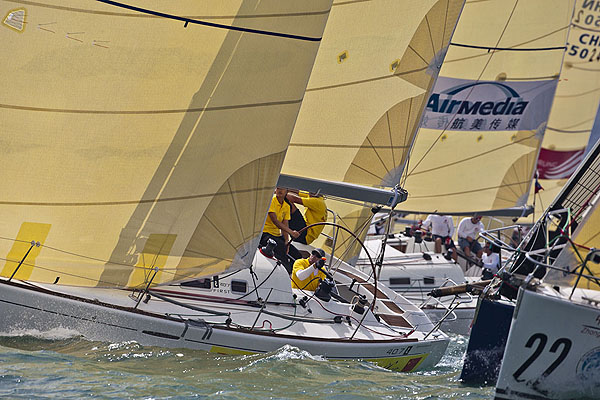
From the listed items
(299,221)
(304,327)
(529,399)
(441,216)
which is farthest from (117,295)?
(441,216)

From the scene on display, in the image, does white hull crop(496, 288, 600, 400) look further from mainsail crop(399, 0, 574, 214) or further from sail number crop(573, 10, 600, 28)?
sail number crop(573, 10, 600, 28)

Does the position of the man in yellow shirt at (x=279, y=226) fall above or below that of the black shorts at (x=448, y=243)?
below

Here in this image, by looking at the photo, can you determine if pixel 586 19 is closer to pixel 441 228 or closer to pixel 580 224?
pixel 441 228

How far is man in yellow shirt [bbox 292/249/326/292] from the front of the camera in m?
8.81

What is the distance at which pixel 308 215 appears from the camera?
982 centimetres

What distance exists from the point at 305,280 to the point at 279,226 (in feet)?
1.96

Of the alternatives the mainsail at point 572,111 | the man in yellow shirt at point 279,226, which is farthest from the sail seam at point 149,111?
the mainsail at point 572,111

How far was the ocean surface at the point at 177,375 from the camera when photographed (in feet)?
19.5

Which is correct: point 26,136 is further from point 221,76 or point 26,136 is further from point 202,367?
point 202,367

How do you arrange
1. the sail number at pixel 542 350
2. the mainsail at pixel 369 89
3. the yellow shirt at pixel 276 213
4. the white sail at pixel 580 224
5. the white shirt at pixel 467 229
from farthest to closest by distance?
the white shirt at pixel 467 229, the mainsail at pixel 369 89, the yellow shirt at pixel 276 213, the white sail at pixel 580 224, the sail number at pixel 542 350

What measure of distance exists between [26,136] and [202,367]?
7.36 feet

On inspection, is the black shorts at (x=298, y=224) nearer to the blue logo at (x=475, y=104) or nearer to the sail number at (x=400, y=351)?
the sail number at (x=400, y=351)

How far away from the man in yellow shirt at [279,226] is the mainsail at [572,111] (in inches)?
492

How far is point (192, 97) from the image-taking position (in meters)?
7.38
